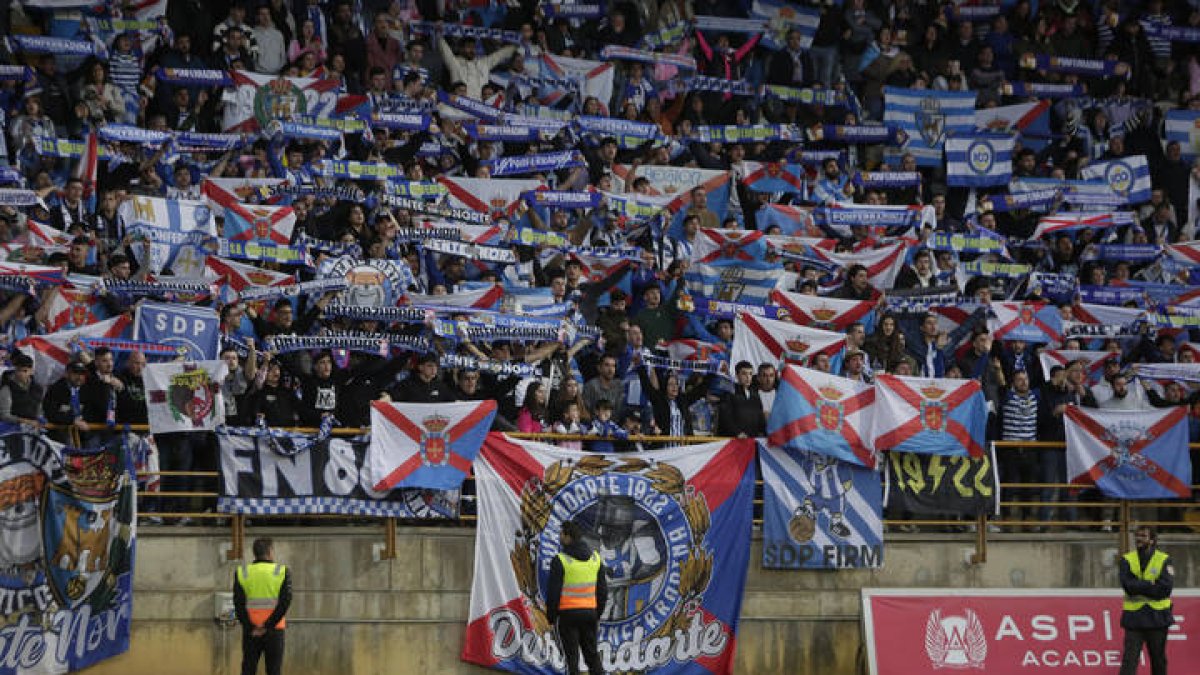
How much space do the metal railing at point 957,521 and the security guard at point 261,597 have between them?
1696mm

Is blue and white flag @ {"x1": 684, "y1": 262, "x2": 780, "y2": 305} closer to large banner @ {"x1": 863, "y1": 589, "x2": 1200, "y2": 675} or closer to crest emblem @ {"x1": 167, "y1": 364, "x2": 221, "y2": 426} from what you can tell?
large banner @ {"x1": 863, "y1": 589, "x2": 1200, "y2": 675}

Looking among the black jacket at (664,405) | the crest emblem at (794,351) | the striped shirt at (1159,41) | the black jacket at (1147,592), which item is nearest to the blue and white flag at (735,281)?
the crest emblem at (794,351)

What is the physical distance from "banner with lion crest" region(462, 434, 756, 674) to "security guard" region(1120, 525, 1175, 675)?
12.5ft

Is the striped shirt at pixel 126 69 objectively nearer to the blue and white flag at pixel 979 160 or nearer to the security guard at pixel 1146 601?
the blue and white flag at pixel 979 160

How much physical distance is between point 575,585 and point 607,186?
834 cm

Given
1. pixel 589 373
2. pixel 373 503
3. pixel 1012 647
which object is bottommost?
pixel 1012 647

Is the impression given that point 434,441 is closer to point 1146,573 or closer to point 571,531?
point 571,531

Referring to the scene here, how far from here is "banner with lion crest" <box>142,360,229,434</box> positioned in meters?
20.2

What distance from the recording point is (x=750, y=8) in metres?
31.6

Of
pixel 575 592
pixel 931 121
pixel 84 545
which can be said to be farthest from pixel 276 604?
pixel 931 121

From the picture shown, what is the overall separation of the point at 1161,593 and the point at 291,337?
8.91 m

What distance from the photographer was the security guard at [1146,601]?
20.0 metres

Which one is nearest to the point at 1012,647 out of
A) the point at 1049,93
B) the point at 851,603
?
the point at 851,603

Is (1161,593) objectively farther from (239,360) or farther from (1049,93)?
(1049,93)
